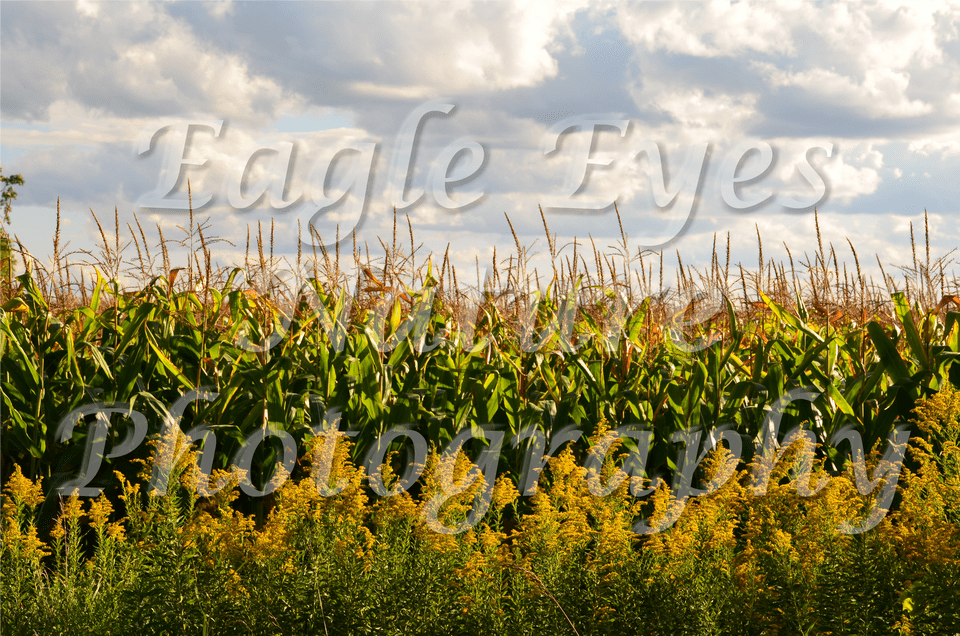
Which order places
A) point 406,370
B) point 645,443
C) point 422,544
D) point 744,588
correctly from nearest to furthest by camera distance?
point 744,588 < point 422,544 < point 645,443 < point 406,370

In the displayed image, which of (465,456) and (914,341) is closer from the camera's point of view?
(465,456)

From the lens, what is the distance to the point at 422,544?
2764 mm

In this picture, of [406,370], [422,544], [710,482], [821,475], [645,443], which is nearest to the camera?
[422,544]

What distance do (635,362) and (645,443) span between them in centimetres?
61

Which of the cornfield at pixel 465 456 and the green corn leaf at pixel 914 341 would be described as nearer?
the cornfield at pixel 465 456

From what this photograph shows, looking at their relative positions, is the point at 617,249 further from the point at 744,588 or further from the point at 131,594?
the point at 131,594

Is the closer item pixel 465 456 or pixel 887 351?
pixel 465 456

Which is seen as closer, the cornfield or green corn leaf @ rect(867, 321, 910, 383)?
the cornfield

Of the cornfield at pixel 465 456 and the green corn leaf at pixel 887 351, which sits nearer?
the cornfield at pixel 465 456

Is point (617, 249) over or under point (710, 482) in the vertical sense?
over

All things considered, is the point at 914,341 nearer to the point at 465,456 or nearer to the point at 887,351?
the point at 887,351

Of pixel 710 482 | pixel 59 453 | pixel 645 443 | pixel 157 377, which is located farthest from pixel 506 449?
pixel 59 453

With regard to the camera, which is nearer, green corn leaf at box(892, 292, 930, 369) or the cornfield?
the cornfield

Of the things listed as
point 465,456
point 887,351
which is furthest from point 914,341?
point 465,456
